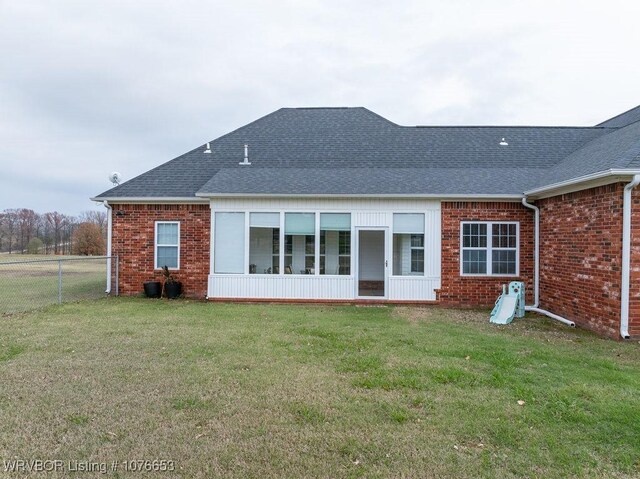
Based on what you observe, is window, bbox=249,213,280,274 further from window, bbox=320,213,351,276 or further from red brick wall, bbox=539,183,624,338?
red brick wall, bbox=539,183,624,338

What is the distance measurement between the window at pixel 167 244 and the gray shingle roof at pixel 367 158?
953mm

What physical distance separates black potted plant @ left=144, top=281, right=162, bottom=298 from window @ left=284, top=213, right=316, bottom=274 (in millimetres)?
3913

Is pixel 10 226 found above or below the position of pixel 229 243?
above

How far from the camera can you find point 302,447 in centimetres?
317

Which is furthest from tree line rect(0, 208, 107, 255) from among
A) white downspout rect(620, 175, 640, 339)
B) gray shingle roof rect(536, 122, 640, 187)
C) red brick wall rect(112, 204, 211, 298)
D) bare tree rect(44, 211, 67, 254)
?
white downspout rect(620, 175, 640, 339)

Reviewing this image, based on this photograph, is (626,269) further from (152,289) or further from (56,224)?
(56,224)

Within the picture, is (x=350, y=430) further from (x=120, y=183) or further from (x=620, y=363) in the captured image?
(x=120, y=183)

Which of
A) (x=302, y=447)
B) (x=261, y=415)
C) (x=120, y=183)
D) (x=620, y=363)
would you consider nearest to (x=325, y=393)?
(x=261, y=415)

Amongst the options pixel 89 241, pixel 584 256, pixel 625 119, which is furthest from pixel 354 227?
pixel 89 241

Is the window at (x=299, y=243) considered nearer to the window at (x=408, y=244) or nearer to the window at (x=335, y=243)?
the window at (x=335, y=243)

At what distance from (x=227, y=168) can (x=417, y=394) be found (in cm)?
1052

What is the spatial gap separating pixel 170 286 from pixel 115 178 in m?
4.32

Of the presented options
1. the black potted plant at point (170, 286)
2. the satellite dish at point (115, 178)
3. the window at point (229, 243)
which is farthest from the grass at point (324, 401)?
the satellite dish at point (115, 178)

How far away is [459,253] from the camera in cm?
1070
